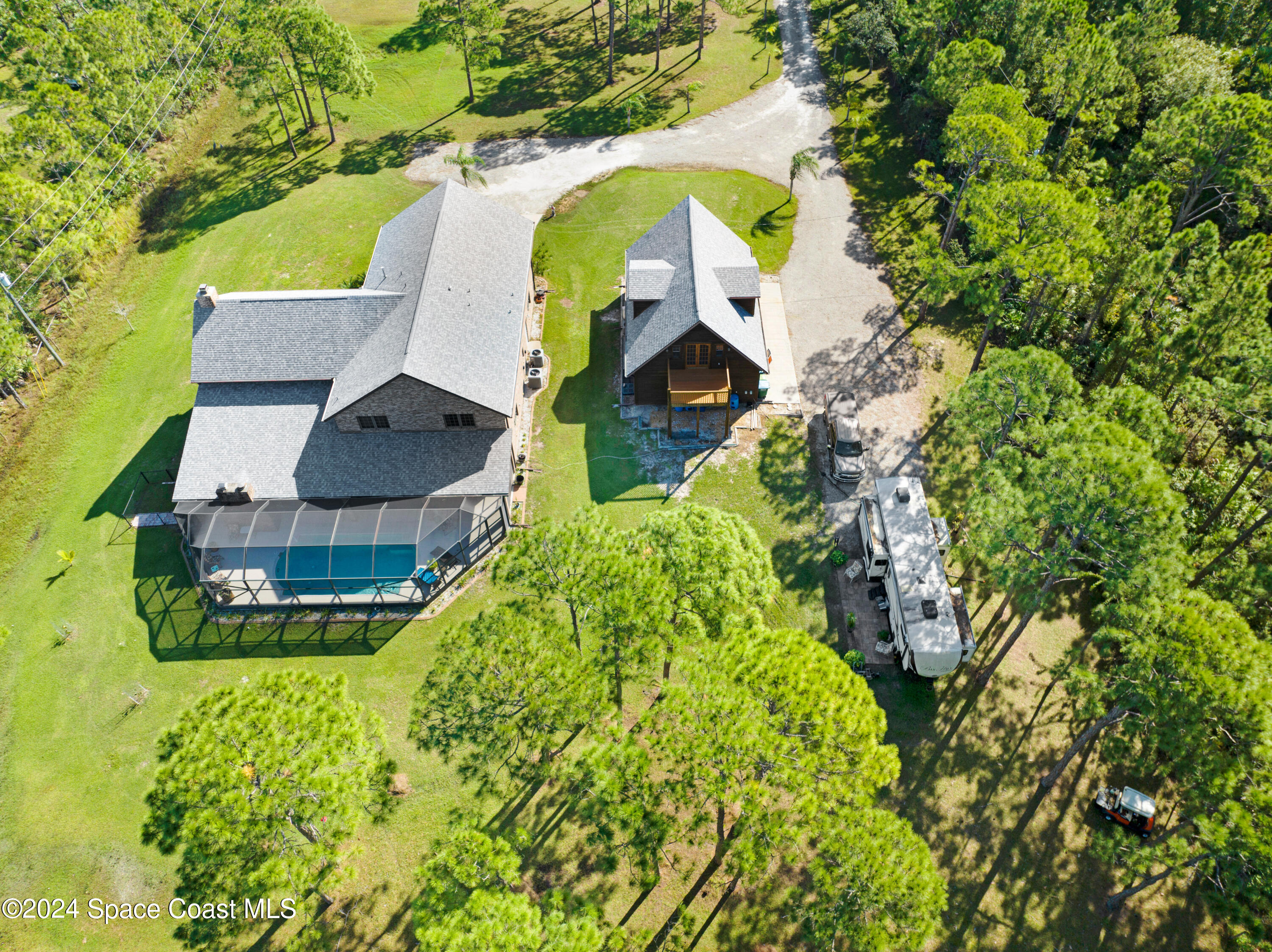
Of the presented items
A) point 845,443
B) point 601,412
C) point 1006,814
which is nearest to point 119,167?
point 601,412

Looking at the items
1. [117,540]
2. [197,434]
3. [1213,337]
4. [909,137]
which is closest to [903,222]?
[909,137]

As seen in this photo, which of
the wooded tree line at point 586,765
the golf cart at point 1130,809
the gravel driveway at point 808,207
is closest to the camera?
the wooded tree line at point 586,765

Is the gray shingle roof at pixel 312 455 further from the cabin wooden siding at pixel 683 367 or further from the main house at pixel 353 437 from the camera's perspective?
the cabin wooden siding at pixel 683 367

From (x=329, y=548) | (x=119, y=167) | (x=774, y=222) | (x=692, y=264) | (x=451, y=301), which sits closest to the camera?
(x=329, y=548)

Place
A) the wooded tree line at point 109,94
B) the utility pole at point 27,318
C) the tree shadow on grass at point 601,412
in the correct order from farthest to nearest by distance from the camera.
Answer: the wooded tree line at point 109,94, the utility pole at point 27,318, the tree shadow on grass at point 601,412

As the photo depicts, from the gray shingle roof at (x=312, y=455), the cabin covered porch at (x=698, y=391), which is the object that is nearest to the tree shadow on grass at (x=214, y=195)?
the gray shingle roof at (x=312, y=455)

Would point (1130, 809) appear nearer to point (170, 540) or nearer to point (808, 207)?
point (170, 540)

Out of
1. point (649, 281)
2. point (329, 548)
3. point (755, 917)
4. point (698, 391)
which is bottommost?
point (755, 917)

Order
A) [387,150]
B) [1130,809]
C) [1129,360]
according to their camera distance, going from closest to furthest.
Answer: [1130,809]
[1129,360]
[387,150]
